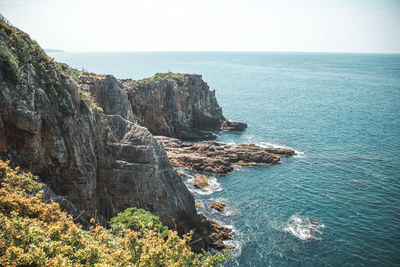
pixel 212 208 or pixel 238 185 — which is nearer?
pixel 212 208

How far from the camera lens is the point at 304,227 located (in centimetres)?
4019

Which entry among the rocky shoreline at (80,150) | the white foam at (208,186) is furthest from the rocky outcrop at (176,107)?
the white foam at (208,186)

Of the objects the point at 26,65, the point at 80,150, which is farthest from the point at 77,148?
the point at 26,65

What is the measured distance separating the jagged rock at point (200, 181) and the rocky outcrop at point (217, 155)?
4057 mm

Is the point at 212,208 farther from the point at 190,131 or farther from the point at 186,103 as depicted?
the point at 186,103

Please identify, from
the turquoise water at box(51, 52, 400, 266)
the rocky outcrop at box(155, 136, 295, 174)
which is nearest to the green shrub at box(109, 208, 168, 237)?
the turquoise water at box(51, 52, 400, 266)

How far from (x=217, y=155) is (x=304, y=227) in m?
27.2

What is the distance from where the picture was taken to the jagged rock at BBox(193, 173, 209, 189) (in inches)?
2024

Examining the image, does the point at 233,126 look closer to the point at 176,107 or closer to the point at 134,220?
the point at 176,107

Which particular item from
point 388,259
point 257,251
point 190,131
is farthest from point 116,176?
point 190,131

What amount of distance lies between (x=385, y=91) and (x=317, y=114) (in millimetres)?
71325

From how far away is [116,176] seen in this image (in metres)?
31.0

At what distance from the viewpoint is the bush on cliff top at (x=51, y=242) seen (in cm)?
1366

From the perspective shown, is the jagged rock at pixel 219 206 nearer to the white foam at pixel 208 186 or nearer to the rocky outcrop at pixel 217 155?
the white foam at pixel 208 186
